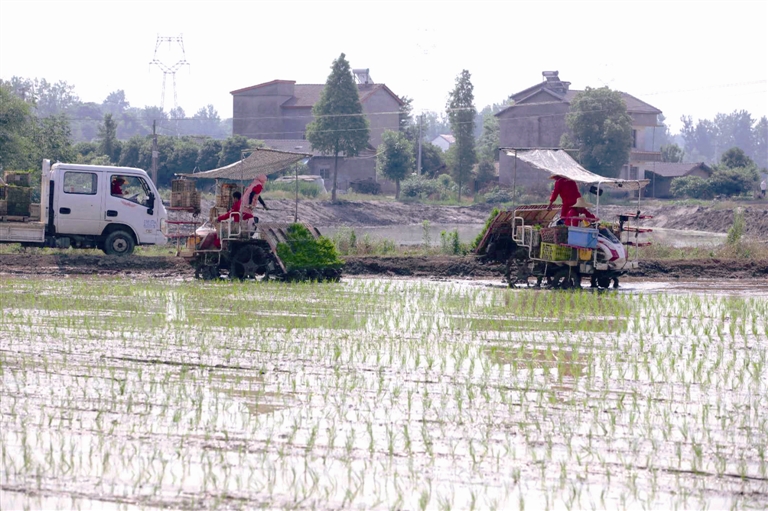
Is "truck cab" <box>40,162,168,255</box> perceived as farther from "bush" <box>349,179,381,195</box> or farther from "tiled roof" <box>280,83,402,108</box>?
"tiled roof" <box>280,83,402,108</box>

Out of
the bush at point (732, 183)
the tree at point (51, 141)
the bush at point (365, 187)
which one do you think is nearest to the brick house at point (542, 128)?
the bush at point (732, 183)

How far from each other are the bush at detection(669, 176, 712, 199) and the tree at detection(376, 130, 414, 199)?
1973 centimetres

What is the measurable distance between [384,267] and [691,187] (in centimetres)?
5389

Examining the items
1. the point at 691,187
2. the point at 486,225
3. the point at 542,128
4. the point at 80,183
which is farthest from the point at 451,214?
the point at 486,225

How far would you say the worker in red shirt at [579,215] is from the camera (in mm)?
19188

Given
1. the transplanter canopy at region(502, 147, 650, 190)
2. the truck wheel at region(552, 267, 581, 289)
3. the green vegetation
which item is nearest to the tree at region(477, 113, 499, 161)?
the green vegetation

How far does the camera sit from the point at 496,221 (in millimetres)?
21031

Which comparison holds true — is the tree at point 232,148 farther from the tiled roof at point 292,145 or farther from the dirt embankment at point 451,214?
the dirt embankment at point 451,214

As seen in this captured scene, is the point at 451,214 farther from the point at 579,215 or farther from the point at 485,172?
the point at 579,215

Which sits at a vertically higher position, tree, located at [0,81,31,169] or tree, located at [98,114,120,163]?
tree, located at [98,114,120,163]

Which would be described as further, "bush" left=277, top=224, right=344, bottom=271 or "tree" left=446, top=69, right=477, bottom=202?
"tree" left=446, top=69, right=477, bottom=202

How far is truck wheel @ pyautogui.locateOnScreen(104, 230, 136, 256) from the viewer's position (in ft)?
79.0

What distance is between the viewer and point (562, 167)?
65.6 feet

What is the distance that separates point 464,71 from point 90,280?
62043mm
